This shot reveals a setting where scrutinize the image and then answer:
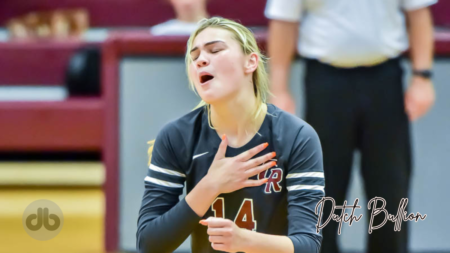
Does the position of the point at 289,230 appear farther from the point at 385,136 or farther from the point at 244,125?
the point at 385,136

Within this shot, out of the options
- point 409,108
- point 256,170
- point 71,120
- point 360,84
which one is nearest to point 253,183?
point 256,170

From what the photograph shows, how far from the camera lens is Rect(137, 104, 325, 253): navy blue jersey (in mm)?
1448

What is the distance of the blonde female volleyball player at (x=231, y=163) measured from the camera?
1415mm

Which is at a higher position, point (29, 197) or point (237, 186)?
point (237, 186)

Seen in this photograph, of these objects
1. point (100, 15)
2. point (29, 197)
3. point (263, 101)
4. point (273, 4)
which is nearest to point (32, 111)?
point (29, 197)

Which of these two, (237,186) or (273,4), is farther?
(273,4)

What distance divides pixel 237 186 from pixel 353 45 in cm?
125

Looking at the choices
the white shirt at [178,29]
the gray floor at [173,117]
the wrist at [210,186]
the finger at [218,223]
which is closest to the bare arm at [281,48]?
the gray floor at [173,117]

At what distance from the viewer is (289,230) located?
1469 millimetres

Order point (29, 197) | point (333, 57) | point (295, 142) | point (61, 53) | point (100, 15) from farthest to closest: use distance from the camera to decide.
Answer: point (100, 15)
point (61, 53)
point (29, 197)
point (333, 57)
point (295, 142)

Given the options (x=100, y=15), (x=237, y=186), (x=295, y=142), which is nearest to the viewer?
(x=237, y=186)

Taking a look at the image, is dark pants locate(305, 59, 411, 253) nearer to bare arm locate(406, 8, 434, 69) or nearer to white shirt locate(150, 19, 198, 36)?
A: bare arm locate(406, 8, 434, 69)

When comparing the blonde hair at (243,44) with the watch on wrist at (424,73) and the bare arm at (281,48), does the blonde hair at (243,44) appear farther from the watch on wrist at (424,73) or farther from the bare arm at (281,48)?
the watch on wrist at (424,73)

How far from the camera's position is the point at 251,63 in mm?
1513
